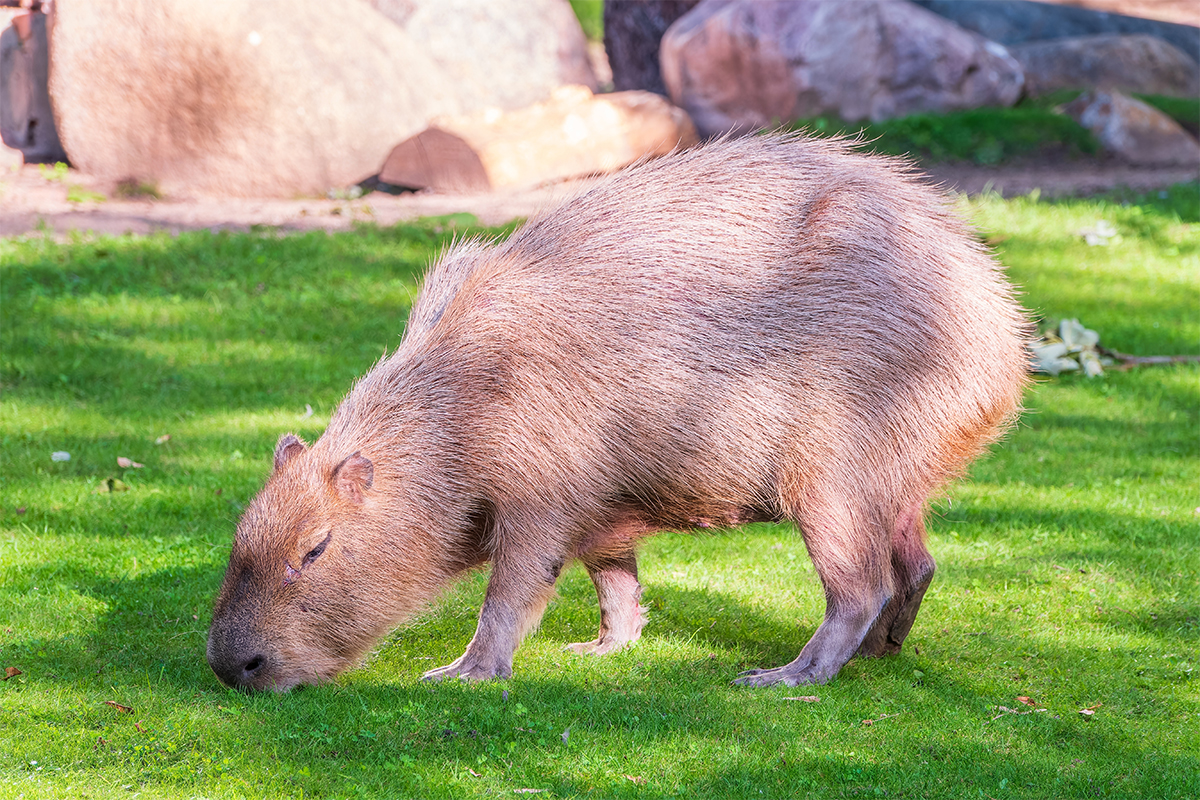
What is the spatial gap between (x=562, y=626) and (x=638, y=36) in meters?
12.9

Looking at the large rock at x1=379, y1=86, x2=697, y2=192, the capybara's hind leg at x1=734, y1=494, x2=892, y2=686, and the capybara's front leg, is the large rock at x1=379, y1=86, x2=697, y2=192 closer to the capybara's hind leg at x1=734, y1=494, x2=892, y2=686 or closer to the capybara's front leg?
the capybara's hind leg at x1=734, y1=494, x2=892, y2=686

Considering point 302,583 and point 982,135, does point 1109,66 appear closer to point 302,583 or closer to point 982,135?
point 982,135

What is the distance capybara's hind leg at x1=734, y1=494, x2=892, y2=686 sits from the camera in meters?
4.34

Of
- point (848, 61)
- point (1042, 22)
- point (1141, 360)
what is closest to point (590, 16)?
point (1042, 22)

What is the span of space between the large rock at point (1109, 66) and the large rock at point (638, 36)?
431 centimetres

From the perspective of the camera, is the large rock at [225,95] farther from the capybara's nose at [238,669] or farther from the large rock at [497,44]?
the capybara's nose at [238,669]

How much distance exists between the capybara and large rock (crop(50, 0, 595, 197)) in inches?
312

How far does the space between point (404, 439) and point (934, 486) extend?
73.1 inches

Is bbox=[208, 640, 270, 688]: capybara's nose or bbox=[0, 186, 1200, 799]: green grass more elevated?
bbox=[208, 640, 270, 688]: capybara's nose

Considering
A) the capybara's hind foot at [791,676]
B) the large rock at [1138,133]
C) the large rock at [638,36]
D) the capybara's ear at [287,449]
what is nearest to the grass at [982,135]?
the large rock at [1138,133]

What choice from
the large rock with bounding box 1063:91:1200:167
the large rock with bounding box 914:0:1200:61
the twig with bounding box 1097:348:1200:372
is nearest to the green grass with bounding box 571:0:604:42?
the large rock with bounding box 914:0:1200:61

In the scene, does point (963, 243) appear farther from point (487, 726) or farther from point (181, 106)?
point (181, 106)

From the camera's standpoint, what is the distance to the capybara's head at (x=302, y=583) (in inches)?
159

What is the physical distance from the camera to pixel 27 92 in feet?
40.0
